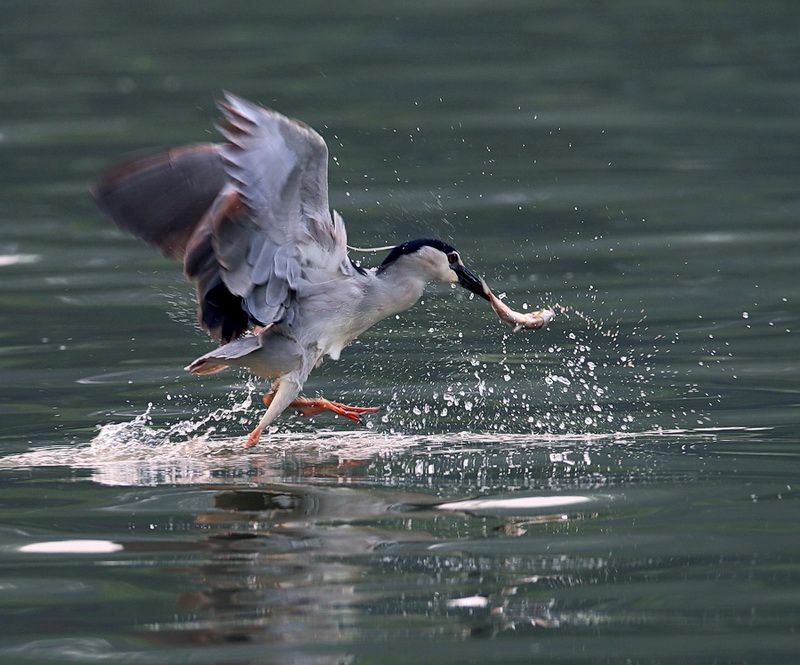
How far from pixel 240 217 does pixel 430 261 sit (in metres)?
1.26

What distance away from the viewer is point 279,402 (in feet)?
25.7

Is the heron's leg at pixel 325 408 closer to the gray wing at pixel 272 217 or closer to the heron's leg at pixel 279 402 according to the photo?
the heron's leg at pixel 279 402

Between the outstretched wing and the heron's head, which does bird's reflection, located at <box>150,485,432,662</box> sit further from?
the heron's head

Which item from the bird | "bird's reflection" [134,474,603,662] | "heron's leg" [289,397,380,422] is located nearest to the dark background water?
"bird's reflection" [134,474,603,662]

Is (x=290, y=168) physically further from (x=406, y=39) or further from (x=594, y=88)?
(x=406, y=39)

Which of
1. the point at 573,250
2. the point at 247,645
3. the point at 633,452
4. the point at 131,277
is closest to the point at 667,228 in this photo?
the point at 573,250

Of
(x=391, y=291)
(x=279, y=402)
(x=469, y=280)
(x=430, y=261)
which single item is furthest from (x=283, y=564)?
(x=469, y=280)

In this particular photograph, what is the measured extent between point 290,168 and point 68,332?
3416mm

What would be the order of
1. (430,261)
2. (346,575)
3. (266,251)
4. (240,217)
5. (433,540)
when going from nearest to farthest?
(346,575)
(433,540)
(240,217)
(266,251)
(430,261)

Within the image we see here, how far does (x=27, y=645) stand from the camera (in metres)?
5.26

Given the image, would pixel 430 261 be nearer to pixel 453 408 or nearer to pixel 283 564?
pixel 453 408

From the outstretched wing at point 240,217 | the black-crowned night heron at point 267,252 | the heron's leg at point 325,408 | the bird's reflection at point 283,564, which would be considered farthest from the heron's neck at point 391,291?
the bird's reflection at point 283,564

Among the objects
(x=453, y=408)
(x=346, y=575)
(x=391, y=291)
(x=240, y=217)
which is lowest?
(x=346, y=575)

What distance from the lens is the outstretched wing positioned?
7066mm
